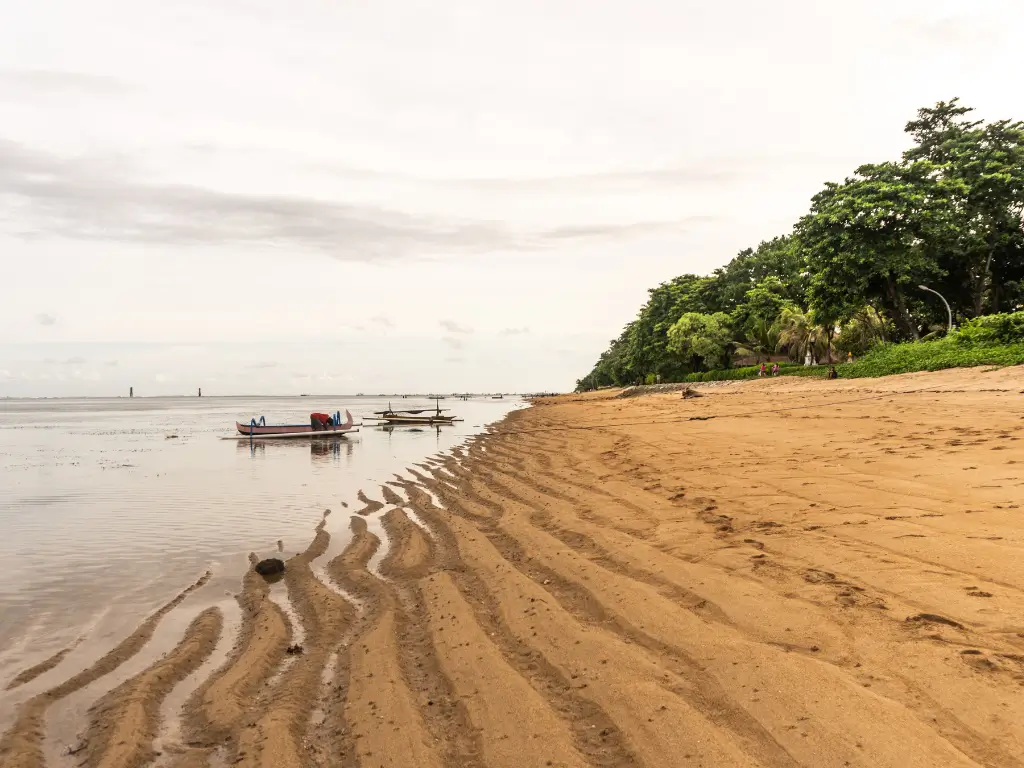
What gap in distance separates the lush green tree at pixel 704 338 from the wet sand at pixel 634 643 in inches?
1972

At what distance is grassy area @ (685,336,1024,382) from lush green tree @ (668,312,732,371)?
1838cm

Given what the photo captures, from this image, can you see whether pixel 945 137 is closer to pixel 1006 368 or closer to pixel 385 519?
pixel 1006 368

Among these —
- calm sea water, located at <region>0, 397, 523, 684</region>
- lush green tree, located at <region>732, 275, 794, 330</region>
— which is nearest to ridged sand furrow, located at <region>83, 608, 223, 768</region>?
calm sea water, located at <region>0, 397, 523, 684</region>

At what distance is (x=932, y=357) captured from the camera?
1121 inches

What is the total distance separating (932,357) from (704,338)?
2988 centimetres

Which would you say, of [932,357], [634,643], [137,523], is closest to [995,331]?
[932,357]

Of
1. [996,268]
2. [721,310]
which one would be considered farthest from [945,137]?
[721,310]

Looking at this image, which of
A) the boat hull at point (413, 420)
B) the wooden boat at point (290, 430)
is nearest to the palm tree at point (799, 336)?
the boat hull at point (413, 420)

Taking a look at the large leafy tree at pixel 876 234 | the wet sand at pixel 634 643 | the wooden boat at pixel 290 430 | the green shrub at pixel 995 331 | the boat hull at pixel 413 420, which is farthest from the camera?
the boat hull at pixel 413 420

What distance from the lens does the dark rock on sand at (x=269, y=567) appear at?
826 cm

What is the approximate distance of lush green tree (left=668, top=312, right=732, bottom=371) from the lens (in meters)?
58.2

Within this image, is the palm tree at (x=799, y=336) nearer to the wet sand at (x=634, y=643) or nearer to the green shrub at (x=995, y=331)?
the green shrub at (x=995, y=331)

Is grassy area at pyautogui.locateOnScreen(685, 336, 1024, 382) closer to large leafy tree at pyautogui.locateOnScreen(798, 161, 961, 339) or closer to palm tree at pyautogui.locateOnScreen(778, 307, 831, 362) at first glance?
large leafy tree at pyautogui.locateOnScreen(798, 161, 961, 339)

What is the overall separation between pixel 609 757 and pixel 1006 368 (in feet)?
90.3
